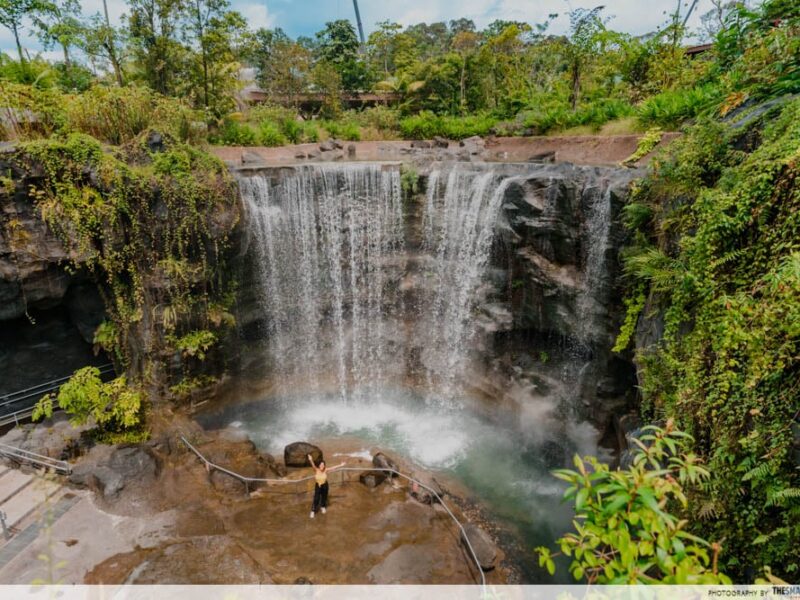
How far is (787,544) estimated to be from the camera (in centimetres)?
440

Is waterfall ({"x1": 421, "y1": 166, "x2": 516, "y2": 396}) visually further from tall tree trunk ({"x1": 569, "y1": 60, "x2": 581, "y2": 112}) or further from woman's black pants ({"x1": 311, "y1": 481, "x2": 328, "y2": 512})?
tall tree trunk ({"x1": 569, "y1": 60, "x2": 581, "y2": 112})

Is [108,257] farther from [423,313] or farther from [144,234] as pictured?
[423,313]

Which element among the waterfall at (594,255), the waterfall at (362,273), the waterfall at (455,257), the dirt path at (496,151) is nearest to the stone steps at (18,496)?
the waterfall at (362,273)

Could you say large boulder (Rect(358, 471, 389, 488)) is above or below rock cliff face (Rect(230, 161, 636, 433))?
below

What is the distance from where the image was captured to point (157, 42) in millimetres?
17516

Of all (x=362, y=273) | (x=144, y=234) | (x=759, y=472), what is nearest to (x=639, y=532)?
(x=759, y=472)

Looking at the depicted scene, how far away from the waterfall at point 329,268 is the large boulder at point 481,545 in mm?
6470

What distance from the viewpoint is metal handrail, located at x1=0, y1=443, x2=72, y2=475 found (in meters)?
9.39

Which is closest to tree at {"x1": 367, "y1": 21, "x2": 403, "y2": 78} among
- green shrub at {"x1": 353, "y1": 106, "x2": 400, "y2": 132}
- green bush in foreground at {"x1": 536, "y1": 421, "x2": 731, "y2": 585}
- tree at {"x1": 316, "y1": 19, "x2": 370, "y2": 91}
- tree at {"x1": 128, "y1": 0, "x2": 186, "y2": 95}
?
tree at {"x1": 316, "y1": 19, "x2": 370, "y2": 91}

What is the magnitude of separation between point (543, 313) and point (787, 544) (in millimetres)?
7855

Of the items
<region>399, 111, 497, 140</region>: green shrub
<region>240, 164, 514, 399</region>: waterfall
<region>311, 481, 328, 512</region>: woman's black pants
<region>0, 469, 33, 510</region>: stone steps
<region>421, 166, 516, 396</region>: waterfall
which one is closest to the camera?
<region>0, 469, 33, 510</region>: stone steps

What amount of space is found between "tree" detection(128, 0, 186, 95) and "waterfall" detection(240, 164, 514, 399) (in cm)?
907

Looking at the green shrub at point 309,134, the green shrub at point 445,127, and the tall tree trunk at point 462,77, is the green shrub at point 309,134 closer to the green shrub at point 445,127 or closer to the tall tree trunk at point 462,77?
the green shrub at point 445,127

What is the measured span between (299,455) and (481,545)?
14.6ft
